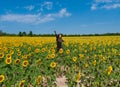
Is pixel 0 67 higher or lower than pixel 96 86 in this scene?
higher

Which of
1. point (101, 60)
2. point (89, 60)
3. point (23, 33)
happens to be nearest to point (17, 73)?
point (101, 60)

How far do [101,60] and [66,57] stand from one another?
155 cm

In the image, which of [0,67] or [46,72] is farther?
[46,72]

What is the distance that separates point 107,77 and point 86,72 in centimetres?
187

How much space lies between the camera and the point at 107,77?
28.0ft

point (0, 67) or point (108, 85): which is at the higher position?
point (0, 67)

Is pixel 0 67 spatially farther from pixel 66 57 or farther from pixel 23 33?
pixel 23 33

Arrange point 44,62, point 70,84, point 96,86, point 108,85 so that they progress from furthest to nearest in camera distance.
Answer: point 44,62, point 108,85, point 96,86, point 70,84

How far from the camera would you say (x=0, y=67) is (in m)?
7.09

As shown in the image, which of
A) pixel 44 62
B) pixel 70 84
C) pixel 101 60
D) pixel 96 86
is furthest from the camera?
pixel 101 60

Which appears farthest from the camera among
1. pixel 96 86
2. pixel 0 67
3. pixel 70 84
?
pixel 96 86

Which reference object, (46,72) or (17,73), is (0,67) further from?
(46,72)

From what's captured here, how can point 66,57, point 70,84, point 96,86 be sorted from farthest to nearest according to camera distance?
1. point 66,57
2. point 96,86
3. point 70,84

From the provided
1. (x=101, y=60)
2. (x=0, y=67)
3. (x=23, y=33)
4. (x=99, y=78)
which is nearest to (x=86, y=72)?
(x=101, y=60)
